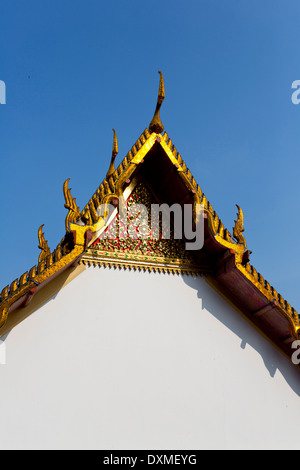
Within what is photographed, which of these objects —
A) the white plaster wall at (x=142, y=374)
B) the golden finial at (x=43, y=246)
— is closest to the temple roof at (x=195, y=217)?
the golden finial at (x=43, y=246)

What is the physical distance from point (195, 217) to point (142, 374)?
1957 mm

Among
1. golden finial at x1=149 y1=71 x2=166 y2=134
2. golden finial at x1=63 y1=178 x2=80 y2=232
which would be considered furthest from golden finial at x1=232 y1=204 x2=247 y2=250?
golden finial at x1=63 y1=178 x2=80 y2=232

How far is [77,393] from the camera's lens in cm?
488

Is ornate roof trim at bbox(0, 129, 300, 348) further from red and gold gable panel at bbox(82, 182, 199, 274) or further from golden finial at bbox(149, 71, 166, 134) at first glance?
red and gold gable panel at bbox(82, 182, 199, 274)

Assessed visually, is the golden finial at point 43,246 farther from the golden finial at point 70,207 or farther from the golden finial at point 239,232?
the golden finial at point 239,232

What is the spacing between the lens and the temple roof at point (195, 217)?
529 cm

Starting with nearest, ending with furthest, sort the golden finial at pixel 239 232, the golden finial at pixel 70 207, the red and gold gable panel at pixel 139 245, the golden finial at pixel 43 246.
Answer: the golden finial at pixel 70 207, the golden finial at pixel 43 246, the red and gold gable panel at pixel 139 245, the golden finial at pixel 239 232

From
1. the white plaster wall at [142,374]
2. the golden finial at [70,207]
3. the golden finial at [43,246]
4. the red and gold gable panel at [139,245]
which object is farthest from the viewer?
the red and gold gable panel at [139,245]

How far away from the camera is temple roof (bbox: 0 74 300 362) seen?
5.29 m

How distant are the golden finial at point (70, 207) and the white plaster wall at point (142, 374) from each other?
665 millimetres
